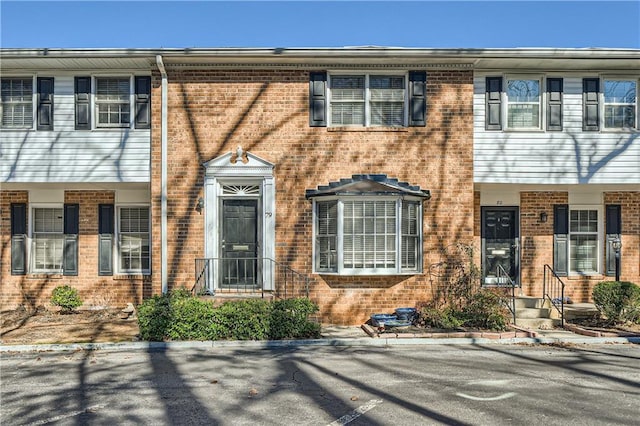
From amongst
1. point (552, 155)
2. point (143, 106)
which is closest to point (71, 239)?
point (143, 106)

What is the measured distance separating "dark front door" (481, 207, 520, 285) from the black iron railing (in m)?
4.88

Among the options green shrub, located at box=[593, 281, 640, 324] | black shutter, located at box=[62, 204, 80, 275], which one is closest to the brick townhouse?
black shutter, located at box=[62, 204, 80, 275]

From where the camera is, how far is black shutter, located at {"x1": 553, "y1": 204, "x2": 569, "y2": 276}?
14375 mm

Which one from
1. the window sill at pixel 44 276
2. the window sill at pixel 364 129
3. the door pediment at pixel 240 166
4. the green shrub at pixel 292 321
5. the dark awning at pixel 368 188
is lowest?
the green shrub at pixel 292 321

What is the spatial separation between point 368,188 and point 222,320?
419 centimetres

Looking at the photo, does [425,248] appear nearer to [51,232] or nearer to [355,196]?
[355,196]

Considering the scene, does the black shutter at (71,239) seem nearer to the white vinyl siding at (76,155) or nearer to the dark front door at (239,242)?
the white vinyl siding at (76,155)

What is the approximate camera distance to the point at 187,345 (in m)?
10.4

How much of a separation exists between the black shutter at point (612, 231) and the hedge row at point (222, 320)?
26.6 feet

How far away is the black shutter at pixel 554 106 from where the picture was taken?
13125 mm

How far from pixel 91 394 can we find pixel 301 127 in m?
7.31

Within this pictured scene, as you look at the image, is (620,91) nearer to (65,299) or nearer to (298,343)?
(298,343)

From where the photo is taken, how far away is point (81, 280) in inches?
563

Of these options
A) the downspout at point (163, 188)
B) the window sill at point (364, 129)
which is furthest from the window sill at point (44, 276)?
the window sill at point (364, 129)
